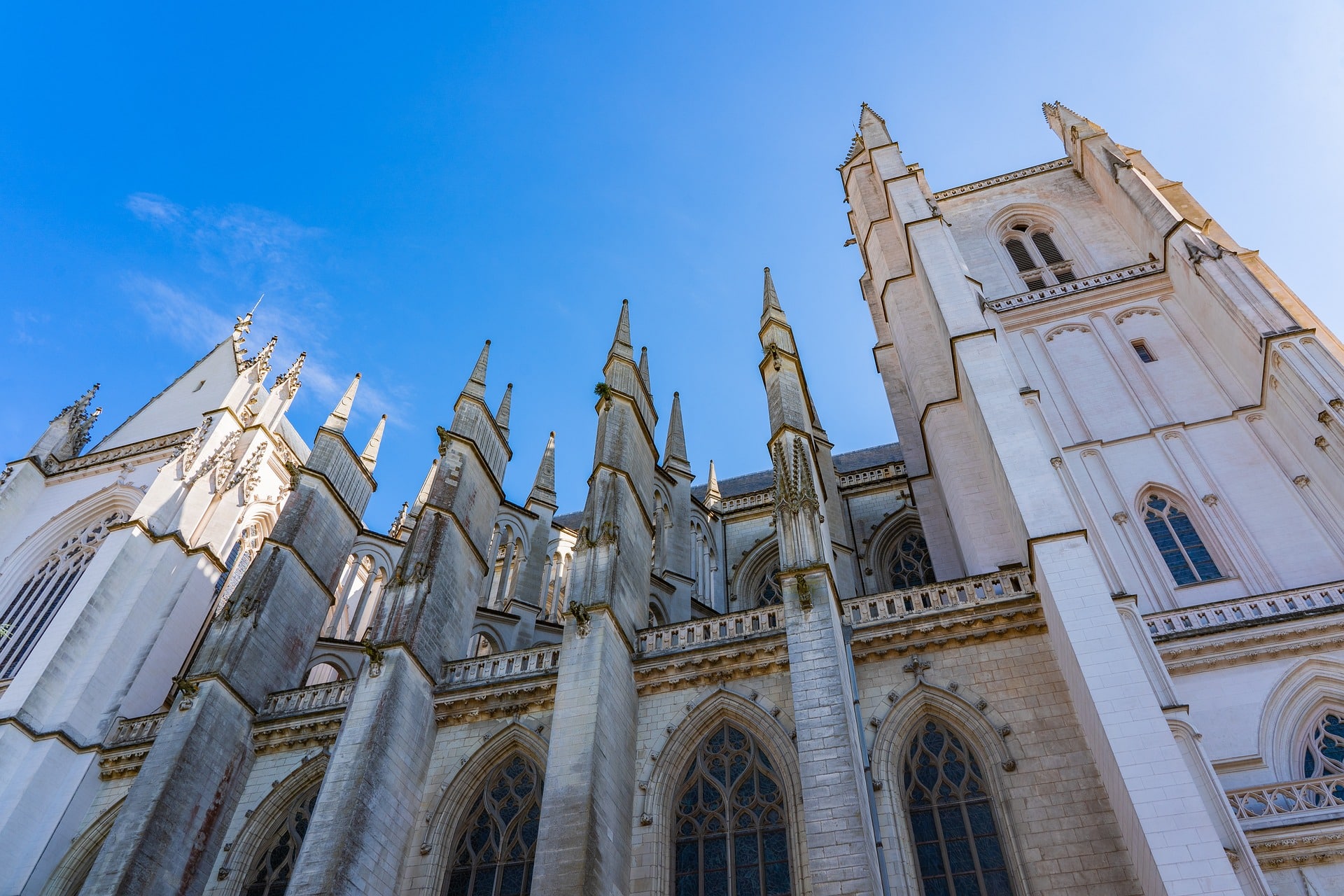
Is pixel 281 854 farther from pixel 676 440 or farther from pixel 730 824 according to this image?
pixel 676 440

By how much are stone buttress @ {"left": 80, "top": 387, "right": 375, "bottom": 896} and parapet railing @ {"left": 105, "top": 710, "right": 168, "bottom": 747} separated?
5.12 feet

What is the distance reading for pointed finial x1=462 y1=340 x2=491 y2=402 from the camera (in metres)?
15.9

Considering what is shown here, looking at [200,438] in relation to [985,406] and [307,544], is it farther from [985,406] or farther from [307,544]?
[985,406]

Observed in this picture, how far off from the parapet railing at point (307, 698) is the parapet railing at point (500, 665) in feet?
5.51

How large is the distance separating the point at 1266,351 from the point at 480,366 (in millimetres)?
12827

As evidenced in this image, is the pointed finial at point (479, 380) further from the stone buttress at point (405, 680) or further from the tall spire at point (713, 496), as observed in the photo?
the tall spire at point (713, 496)

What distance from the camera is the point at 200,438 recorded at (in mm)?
17594

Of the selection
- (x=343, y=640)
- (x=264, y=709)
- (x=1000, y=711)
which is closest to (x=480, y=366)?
(x=343, y=640)

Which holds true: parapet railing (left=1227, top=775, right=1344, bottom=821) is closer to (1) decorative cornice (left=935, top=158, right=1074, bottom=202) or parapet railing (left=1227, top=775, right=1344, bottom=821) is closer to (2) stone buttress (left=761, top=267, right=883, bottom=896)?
(2) stone buttress (left=761, top=267, right=883, bottom=896)

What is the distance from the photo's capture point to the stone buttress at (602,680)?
9.06 metres

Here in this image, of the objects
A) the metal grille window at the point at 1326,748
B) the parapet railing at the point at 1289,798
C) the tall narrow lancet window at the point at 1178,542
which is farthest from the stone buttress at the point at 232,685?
the tall narrow lancet window at the point at 1178,542

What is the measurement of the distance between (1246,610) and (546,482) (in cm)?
1390

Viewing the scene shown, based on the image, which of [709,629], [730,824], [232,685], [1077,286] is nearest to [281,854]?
[232,685]

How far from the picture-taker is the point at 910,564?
17500mm
